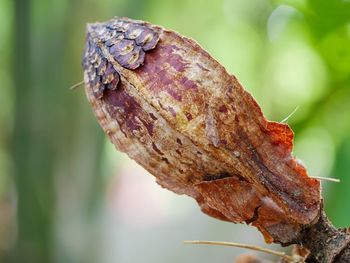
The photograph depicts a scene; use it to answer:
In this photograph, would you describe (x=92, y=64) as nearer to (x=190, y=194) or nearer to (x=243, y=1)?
(x=190, y=194)

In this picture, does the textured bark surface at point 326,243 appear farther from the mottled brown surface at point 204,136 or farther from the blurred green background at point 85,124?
the blurred green background at point 85,124

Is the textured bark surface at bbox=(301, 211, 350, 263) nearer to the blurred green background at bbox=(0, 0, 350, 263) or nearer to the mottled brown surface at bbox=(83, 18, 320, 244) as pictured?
the mottled brown surface at bbox=(83, 18, 320, 244)

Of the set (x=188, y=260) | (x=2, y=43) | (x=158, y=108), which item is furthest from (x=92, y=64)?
(x=2, y=43)

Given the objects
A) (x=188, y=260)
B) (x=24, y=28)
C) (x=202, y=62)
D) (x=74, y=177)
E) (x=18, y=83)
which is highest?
(x=24, y=28)

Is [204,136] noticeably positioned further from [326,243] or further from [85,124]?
[85,124]

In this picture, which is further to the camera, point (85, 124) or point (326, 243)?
point (85, 124)

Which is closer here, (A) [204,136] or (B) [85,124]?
(A) [204,136]

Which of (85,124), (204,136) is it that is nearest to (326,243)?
(204,136)

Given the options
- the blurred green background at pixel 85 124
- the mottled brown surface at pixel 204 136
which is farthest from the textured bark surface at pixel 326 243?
the blurred green background at pixel 85 124

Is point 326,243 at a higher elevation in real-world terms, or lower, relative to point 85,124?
lower
